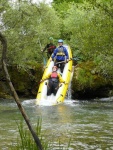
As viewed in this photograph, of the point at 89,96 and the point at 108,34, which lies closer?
the point at 108,34

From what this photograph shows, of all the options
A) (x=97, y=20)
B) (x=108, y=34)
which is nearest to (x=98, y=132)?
(x=108, y=34)

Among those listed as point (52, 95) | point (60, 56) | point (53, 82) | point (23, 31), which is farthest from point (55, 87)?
point (23, 31)

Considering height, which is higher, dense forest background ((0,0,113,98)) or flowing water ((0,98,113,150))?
dense forest background ((0,0,113,98))

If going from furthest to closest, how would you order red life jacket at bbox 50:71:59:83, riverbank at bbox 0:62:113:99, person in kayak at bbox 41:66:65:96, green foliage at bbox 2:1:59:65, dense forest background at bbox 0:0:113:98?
riverbank at bbox 0:62:113:99 < green foliage at bbox 2:1:59:65 < red life jacket at bbox 50:71:59:83 < person in kayak at bbox 41:66:65:96 < dense forest background at bbox 0:0:113:98

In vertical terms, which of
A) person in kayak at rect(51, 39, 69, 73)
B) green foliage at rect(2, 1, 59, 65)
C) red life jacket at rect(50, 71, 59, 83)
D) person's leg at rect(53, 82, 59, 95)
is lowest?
person's leg at rect(53, 82, 59, 95)

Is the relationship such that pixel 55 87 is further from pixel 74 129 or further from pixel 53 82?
pixel 74 129

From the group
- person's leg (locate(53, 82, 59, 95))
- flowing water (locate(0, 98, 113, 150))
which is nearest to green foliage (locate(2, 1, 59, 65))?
person's leg (locate(53, 82, 59, 95))

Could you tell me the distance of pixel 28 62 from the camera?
19938 mm

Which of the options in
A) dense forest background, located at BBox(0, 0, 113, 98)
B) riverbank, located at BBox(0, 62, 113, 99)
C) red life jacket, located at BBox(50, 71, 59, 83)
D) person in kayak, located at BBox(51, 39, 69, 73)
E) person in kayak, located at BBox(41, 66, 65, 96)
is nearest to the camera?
dense forest background, located at BBox(0, 0, 113, 98)

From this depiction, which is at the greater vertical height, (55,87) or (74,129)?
(55,87)

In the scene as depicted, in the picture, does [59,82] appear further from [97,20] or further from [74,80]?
[97,20]

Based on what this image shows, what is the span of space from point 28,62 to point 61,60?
5.74 feet

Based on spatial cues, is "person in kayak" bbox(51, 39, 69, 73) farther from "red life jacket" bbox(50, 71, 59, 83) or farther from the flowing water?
the flowing water

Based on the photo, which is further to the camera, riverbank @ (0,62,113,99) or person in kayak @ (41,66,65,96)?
riverbank @ (0,62,113,99)
